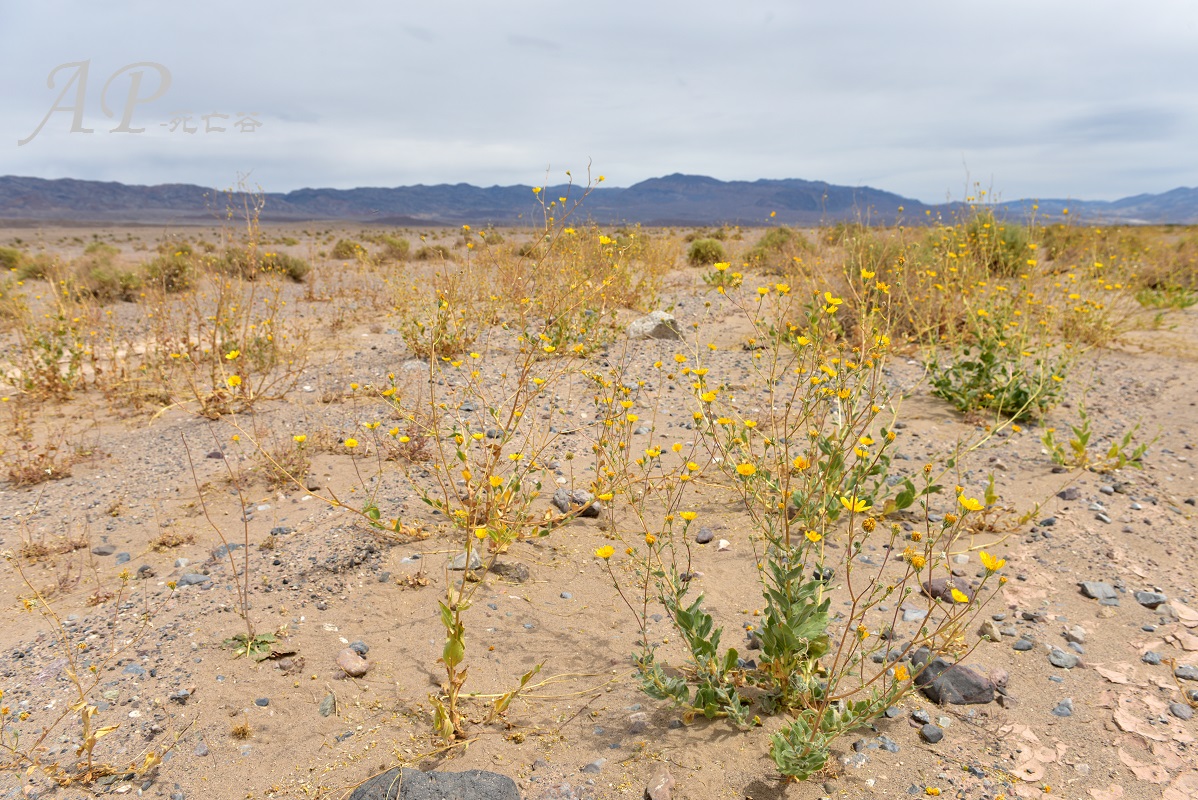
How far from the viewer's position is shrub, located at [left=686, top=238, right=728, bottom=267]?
12102 mm

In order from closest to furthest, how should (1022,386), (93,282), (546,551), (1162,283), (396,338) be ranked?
Result: (546,551) → (1022,386) → (396,338) → (1162,283) → (93,282)

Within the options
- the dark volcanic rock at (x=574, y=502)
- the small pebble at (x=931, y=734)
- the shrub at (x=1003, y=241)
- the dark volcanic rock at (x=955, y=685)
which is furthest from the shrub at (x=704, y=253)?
the small pebble at (x=931, y=734)

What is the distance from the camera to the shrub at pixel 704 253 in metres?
12.1

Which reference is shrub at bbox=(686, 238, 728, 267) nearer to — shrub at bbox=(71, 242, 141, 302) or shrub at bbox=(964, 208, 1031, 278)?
shrub at bbox=(964, 208, 1031, 278)

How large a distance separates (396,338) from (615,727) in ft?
18.6

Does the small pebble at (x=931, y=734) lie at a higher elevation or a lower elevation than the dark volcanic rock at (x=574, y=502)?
lower

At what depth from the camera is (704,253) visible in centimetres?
1253

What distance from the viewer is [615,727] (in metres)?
2.14

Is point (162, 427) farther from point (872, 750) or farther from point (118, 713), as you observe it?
point (872, 750)

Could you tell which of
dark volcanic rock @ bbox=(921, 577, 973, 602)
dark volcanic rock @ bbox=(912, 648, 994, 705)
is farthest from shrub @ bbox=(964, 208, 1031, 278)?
A: dark volcanic rock @ bbox=(912, 648, 994, 705)

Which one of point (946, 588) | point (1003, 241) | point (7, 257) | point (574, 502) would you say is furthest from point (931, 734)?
point (7, 257)

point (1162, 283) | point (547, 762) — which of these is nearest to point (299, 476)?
point (547, 762)

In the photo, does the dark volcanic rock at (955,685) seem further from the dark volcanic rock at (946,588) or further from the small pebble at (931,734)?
the dark volcanic rock at (946,588)

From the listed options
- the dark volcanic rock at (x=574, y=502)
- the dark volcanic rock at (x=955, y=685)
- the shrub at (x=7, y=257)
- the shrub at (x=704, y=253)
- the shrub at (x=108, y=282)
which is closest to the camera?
the dark volcanic rock at (x=955, y=685)
